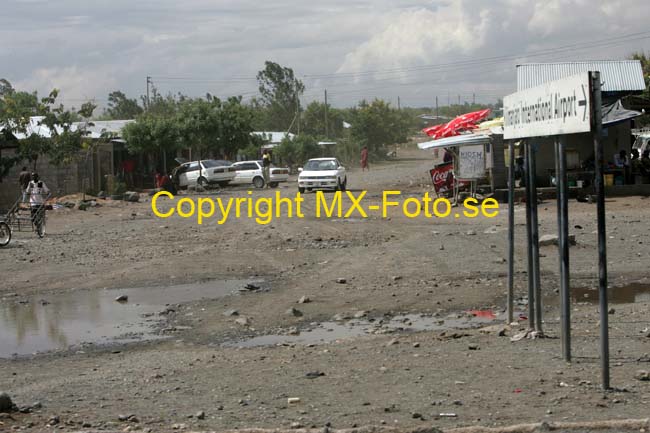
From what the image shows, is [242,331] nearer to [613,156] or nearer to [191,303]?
[191,303]

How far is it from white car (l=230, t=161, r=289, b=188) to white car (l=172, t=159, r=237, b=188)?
18.0 inches

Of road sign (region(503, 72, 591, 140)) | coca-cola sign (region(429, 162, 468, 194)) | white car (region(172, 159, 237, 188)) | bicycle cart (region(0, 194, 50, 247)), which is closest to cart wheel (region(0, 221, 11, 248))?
bicycle cart (region(0, 194, 50, 247))

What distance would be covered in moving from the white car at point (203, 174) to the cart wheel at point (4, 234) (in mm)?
26018

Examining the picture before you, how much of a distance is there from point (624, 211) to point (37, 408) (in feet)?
66.9

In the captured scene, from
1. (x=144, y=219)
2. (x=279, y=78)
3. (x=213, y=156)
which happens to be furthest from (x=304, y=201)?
(x=279, y=78)

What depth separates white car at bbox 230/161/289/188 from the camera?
4903cm

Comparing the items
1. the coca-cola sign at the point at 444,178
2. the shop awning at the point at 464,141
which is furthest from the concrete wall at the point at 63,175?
the shop awning at the point at 464,141

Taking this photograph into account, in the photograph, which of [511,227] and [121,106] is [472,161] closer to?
[511,227]

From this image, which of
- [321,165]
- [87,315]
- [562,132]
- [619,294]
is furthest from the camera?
[321,165]

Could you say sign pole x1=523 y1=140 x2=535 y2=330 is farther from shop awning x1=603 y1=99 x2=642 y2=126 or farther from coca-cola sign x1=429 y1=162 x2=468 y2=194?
coca-cola sign x1=429 y1=162 x2=468 y2=194

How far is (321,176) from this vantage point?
128ft

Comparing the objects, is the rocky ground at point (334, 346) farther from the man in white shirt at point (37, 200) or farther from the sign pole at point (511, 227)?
the man in white shirt at point (37, 200)

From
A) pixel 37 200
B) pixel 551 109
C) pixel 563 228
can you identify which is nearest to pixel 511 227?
pixel 563 228

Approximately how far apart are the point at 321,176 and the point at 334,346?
29.5 metres
